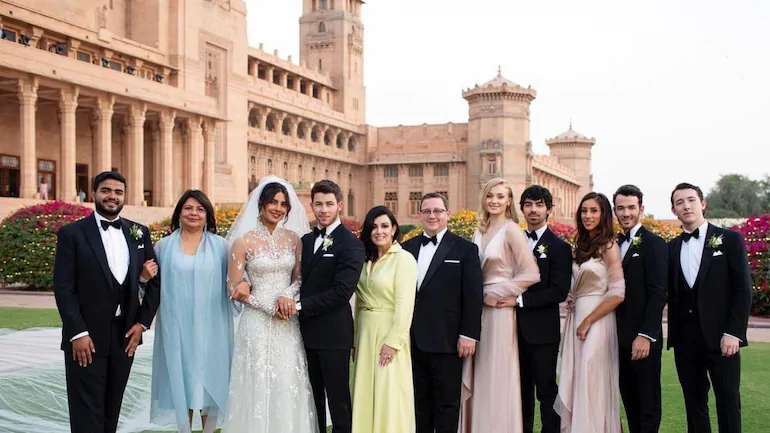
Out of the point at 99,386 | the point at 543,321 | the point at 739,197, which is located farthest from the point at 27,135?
the point at 739,197

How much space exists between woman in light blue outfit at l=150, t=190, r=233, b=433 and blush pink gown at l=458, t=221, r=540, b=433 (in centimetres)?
192

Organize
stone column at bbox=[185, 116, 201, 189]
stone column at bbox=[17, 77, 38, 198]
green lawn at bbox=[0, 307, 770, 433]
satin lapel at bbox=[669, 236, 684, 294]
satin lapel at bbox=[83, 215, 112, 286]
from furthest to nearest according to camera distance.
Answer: stone column at bbox=[185, 116, 201, 189]
stone column at bbox=[17, 77, 38, 198]
green lawn at bbox=[0, 307, 770, 433]
satin lapel at bbox=[669, 236, 684, 294]
satin lapel at bbox=[83, 215, 112, 286]

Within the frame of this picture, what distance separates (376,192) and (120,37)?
34.0 m

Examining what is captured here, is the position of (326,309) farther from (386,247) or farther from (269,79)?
(269,79)

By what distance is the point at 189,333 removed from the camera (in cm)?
567

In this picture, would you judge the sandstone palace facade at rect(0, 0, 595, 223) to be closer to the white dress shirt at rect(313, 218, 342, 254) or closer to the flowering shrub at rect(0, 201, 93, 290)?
the flowering shrub at rect(0, 201, 93, 290)

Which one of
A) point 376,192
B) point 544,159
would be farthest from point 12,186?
point 544,159

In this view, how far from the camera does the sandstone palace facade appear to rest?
28.2m

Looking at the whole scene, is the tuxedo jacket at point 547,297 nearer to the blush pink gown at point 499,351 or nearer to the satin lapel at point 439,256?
the blush pink gown at point 499,351

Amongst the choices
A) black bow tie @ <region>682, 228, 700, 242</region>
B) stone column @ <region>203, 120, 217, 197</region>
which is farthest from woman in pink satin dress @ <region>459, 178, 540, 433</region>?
stone column @ <region>203, 120, 217, 197</region>

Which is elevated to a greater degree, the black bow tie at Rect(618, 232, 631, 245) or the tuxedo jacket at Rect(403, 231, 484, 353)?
the black bow tie at Rect(618, 232, 631, 245)

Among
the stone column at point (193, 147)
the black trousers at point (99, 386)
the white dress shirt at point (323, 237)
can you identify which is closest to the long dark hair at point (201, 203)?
the white dress shirt at point (323, 237)

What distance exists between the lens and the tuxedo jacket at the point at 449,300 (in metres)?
5.45

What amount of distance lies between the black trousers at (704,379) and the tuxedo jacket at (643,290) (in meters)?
0.23
